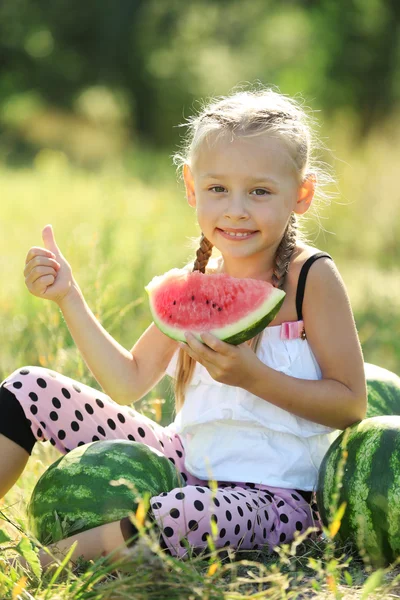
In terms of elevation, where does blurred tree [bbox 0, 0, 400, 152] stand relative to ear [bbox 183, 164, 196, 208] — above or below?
above

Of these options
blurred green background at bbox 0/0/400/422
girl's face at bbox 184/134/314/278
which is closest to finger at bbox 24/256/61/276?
girl's face at bbox 184/134/314/278

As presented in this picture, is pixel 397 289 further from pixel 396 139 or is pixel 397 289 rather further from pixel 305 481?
pixel 396 139

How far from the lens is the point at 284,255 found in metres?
3.59

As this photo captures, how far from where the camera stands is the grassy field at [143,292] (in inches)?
104

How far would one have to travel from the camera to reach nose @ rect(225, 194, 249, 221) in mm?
3379

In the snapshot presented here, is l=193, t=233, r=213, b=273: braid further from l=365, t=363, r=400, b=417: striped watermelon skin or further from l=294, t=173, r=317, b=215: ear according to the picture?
l=365, t=363, r=400, b=417: striped watermelon skin

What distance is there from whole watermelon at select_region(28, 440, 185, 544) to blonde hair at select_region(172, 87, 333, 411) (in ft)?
1.68

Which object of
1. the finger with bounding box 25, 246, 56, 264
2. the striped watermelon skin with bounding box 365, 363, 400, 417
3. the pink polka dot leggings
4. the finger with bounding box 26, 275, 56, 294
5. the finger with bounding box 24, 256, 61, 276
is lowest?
the pink polka dot leggings

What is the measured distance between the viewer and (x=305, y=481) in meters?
3.55

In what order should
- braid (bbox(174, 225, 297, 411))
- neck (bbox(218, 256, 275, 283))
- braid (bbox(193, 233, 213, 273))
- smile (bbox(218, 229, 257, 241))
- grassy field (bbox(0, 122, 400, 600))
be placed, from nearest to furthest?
grassy field (bbox(0, 122, 400, 600)), smile (bbox(218, 229, 257, 241)), braid (bbox(174, 225, 297, 411)), neck (bbox(218, 256, 275, 283)), braid (bbox(193, 233, 213, 273))

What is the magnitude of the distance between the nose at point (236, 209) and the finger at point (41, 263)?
0.72 m

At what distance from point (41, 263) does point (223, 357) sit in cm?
89

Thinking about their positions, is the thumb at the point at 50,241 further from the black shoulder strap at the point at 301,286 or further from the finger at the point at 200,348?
the black shoulder strap at the point at 301,286

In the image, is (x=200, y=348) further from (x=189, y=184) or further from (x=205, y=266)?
(x=189, y=184)
